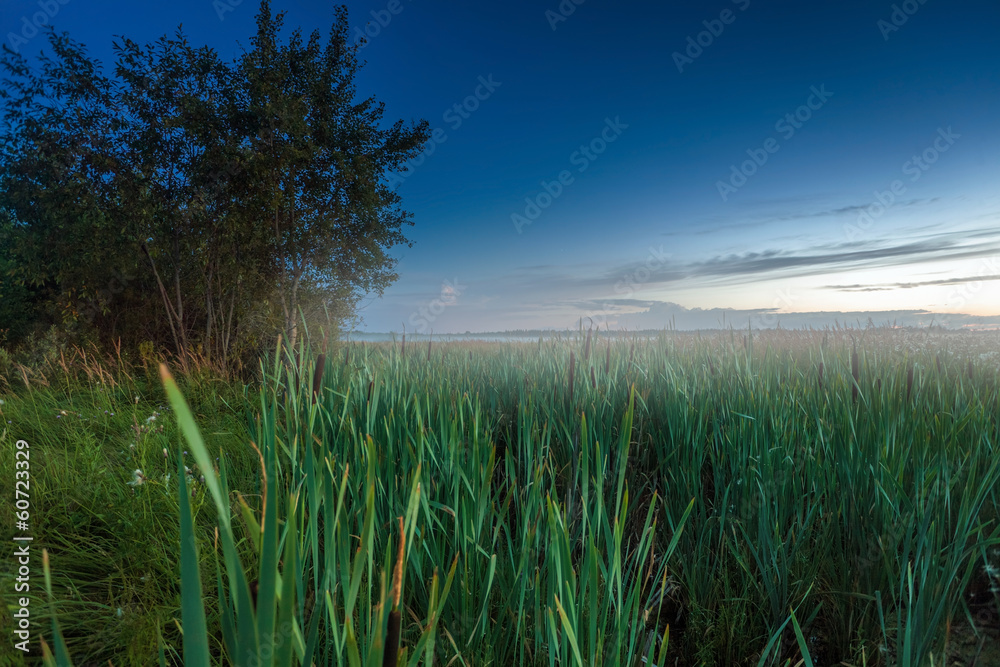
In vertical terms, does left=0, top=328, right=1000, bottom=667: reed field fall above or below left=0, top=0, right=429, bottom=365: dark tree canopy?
below

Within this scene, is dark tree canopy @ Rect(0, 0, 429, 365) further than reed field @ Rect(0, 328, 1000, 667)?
Yes

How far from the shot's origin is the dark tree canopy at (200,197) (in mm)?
10234

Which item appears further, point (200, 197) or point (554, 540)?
point (200, 197)

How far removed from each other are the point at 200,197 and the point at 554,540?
1200 centimetres

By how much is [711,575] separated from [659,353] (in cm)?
295

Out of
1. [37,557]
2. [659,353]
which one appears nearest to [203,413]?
[37,557]

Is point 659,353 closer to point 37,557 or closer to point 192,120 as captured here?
point 37,557

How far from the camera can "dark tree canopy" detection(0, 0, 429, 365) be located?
1023 centimetres

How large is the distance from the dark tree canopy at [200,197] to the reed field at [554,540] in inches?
321

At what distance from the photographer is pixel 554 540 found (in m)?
1.13

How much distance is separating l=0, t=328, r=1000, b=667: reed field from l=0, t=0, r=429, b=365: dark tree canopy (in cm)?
815

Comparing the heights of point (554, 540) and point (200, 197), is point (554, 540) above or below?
below

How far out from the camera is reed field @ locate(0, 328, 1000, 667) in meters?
1.03

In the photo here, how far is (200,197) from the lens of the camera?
34.6 ft
